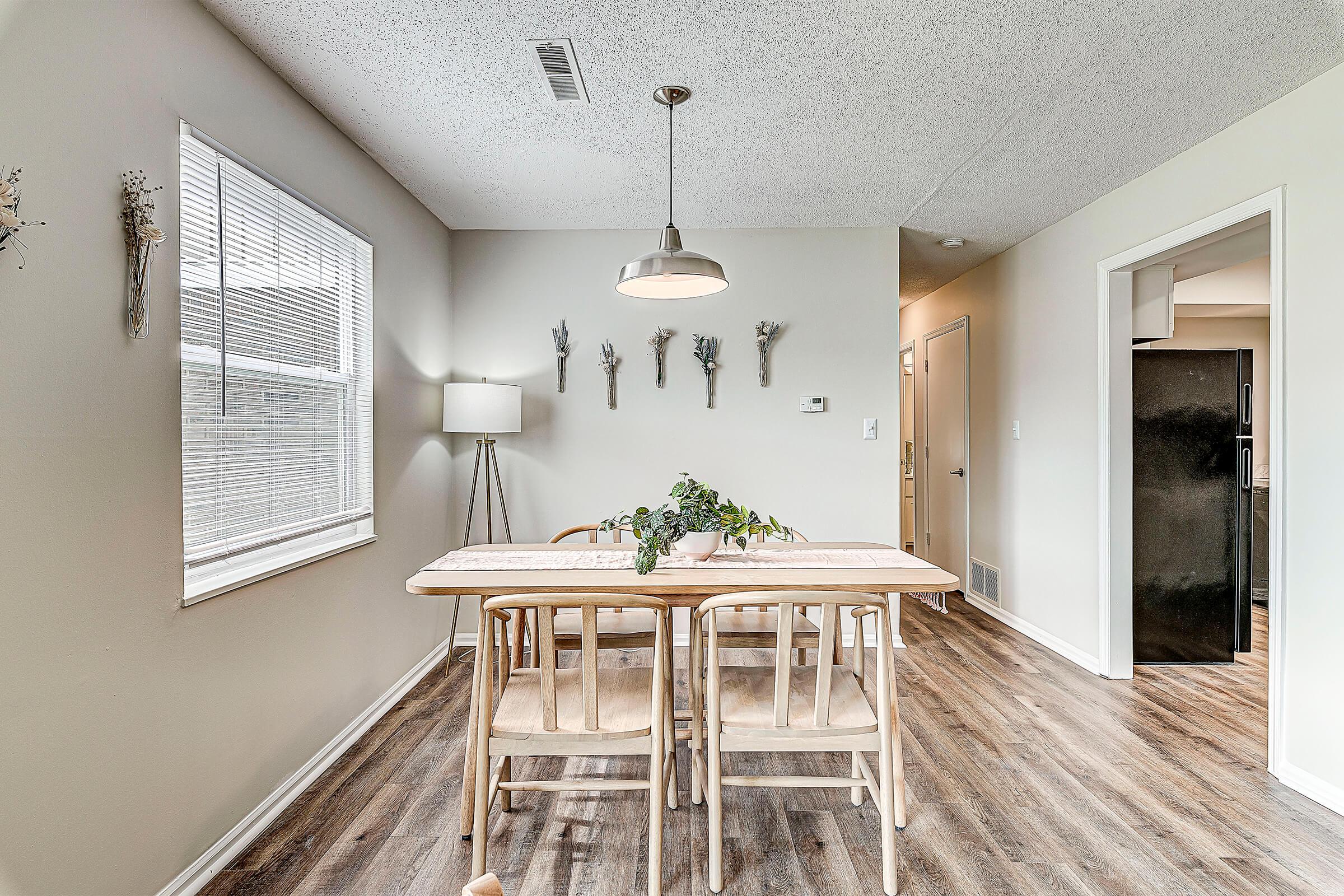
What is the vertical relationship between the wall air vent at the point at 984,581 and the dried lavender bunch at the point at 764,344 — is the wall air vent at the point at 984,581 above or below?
below

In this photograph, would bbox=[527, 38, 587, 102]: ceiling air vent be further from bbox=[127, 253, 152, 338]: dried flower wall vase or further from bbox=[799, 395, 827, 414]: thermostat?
bbox=[799, 395, 827, 414]: thermostat

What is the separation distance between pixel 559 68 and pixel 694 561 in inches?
68.4

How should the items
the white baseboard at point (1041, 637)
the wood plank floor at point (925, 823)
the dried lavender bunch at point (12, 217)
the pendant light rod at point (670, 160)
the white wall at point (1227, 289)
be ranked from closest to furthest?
1. the dried lavender bunch at point (12, 217)
2. the wood plank floor at point (925, 823)
3. the pendant light rod at point (670, 160)
4. the white baseboard at point (1041, 637)
5. the white wall at point (1227, 289)

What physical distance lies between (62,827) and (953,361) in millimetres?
5568

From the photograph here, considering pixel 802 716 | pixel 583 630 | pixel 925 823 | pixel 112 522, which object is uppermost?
pixel 112 522

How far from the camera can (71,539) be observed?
150 cm

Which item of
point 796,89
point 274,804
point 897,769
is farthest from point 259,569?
point 796,89

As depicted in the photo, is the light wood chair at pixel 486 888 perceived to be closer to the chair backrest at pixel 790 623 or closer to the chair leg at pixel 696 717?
the chair backrest at pixel 790 623

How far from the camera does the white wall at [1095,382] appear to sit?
229 cm

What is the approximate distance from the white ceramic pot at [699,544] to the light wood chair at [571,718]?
1.55 ft

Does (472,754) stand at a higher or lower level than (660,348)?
lower

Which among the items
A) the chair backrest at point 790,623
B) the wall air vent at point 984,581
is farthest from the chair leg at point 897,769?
the wall air vent at point 984,581

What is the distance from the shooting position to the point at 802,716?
6.23 feet

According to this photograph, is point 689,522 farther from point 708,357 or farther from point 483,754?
point 708,357
